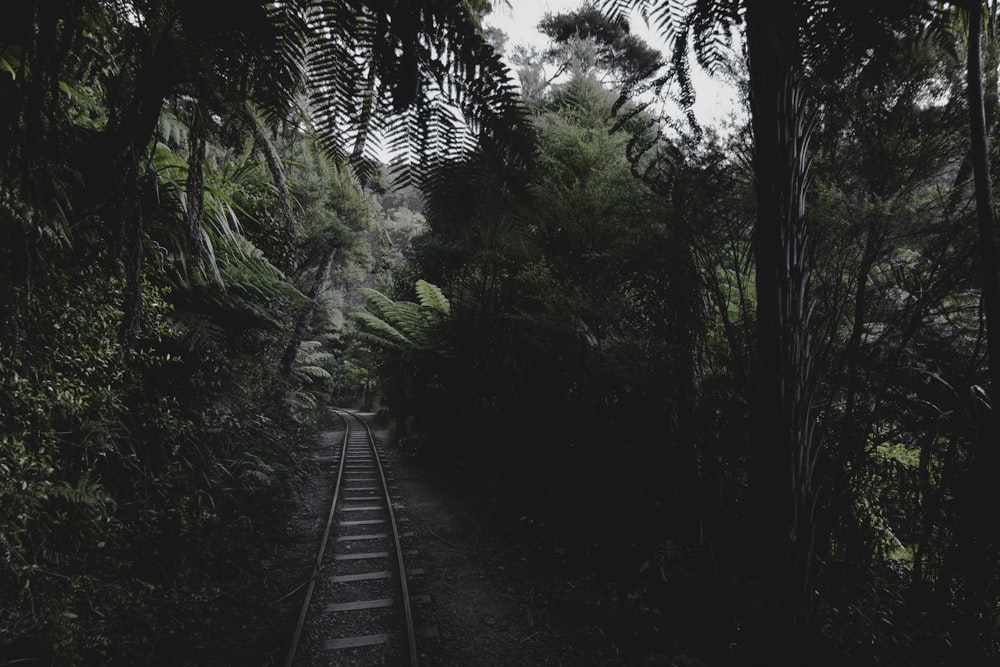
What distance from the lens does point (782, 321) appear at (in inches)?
80.7

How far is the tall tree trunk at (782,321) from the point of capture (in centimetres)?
199

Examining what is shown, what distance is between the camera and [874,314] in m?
3.25

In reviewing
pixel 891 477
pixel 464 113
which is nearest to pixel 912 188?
pixel 891 477

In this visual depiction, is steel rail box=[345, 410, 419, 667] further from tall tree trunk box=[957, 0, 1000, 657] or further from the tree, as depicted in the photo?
tall tree trunk box=[957, 0, 1000, 657]

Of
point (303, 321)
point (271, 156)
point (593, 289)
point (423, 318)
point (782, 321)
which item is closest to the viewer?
point (271, 156)

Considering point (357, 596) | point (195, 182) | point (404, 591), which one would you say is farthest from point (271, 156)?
point (357, 596)

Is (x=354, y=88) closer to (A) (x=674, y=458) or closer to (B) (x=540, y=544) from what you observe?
(A) (x=674, y=458)

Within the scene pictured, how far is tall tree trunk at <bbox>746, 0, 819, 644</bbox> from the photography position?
199 centimetres

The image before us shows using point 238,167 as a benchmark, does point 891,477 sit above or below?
below

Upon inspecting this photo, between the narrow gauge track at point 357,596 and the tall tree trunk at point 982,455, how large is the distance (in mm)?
3607

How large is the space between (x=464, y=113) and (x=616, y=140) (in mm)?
5668

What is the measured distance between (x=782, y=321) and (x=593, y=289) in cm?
364

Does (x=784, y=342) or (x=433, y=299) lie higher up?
(x=433, y=299)

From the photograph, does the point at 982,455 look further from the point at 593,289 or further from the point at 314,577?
the point at 314,577
